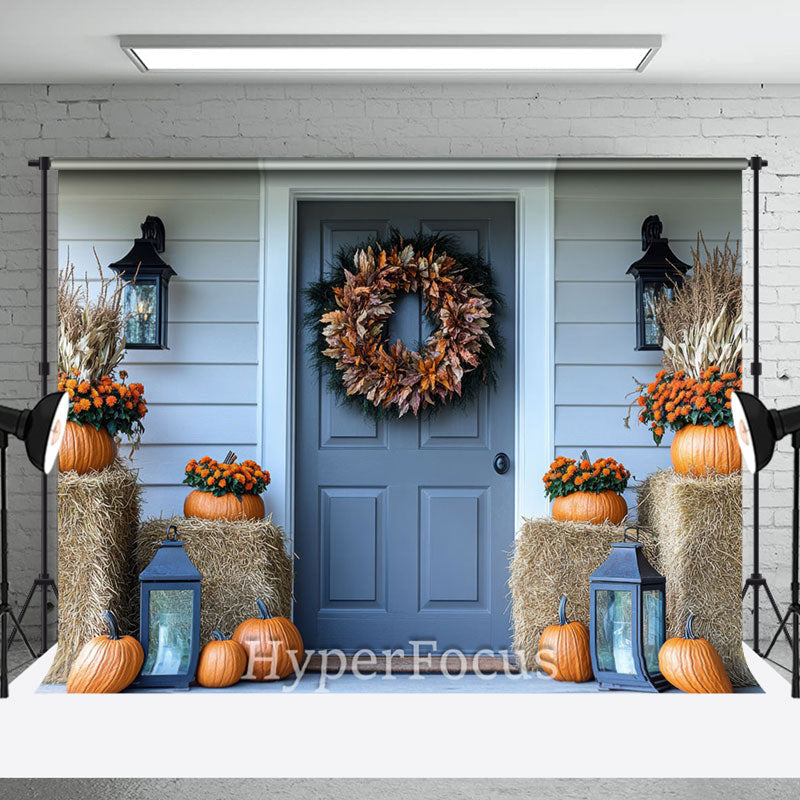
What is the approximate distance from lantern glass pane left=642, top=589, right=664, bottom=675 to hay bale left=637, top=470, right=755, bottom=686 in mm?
33

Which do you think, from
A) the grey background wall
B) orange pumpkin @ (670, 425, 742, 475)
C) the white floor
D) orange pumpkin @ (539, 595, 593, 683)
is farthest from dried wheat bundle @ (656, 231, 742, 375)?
the grey background wall

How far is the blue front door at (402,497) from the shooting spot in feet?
9.07

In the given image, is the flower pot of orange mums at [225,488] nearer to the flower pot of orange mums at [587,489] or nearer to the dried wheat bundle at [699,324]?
the flower pot of orange mums at [587,489]


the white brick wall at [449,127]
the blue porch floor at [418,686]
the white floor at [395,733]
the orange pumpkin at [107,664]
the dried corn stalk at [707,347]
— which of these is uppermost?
the white brick wall at [449,127]

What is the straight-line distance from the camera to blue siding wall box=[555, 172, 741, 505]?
276 cm

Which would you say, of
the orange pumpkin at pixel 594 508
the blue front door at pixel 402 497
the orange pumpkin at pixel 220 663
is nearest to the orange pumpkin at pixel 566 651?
the blue front door at pixel 402 497

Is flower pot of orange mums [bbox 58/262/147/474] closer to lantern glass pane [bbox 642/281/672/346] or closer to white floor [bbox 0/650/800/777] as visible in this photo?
white floor [bbox 0/650/800/777]

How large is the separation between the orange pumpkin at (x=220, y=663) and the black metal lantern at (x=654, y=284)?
61.5 inches

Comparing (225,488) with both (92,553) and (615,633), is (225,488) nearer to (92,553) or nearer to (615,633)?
(92,553)

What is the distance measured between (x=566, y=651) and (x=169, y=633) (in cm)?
121

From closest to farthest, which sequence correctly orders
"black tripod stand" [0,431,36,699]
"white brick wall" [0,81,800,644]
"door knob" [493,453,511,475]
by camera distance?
"black tripod stand" [0,431,36,699], "door knob" [493,453,511,475], "white brick wall" [0,81,800,644]

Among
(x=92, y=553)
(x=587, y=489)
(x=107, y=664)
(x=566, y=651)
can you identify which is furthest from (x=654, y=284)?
(x=107, y=664)

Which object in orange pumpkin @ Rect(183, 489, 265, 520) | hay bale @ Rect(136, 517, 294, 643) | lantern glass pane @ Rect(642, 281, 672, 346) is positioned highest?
lantern glass pane @ Rect(642, 281, 672, 346)

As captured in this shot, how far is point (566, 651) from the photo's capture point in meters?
2.67
